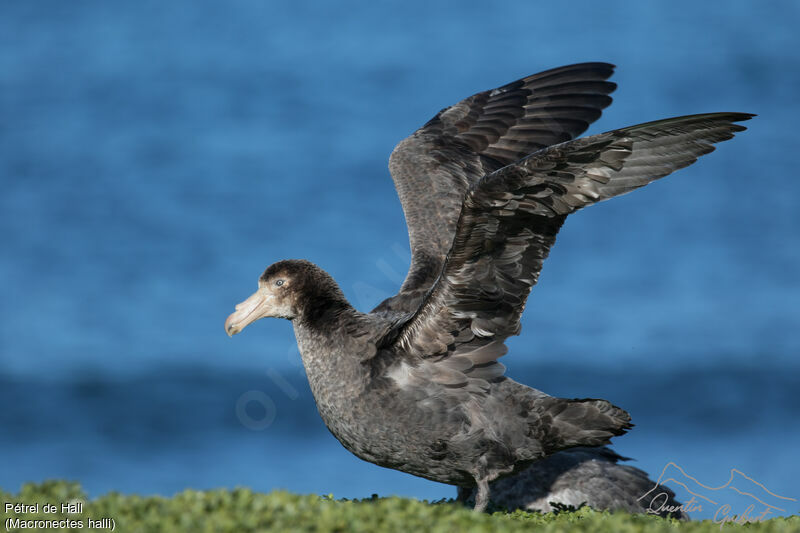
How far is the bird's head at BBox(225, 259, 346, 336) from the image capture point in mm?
8328

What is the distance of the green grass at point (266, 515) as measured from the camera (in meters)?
5.38

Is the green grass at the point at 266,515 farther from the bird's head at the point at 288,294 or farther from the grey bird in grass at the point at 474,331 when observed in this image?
the bird's head at the point at 288,294

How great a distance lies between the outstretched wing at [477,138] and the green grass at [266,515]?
4.34m

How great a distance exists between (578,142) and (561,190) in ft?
1.50

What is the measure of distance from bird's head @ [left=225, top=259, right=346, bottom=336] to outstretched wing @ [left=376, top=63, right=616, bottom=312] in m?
1.80

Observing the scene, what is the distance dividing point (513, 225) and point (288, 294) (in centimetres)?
226

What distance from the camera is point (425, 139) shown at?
11430 mm

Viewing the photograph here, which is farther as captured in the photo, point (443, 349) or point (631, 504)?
point (631, 504)

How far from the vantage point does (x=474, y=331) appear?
25.7 feet

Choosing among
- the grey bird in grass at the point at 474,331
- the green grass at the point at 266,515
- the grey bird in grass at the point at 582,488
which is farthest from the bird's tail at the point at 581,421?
the green grass at the point at 266,515

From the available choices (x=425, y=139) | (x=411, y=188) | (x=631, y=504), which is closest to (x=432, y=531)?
(x=631, y=504)

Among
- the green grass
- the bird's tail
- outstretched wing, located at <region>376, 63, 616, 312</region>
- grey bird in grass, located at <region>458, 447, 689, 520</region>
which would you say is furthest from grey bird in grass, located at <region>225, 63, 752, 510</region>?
outstretched wing, located at <region>376, 63, 616, 312</region>

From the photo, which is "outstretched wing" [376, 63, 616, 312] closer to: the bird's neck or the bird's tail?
the bird's neck

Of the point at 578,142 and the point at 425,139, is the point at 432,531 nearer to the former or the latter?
the point at 578,142
